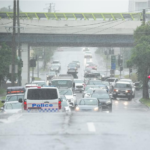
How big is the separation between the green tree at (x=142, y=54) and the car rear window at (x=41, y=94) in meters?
21.8

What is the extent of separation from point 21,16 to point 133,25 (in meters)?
15.3

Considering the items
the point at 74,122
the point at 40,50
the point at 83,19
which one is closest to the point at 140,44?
the point at 83,19

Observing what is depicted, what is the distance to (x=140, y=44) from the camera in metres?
40.3

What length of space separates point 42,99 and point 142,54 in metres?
22.5

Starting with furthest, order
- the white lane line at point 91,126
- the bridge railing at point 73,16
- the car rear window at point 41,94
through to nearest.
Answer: the bridge railing at point 73,16 → the car rear window at point 41,94 → the white lane line at point 91,126

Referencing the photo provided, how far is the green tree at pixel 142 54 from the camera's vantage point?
3978 cm

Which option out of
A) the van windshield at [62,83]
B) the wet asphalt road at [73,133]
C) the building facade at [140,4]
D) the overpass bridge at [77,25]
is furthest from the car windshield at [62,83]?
the building facade at [140,4]

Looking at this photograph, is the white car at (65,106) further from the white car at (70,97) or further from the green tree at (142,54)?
the green tree at (142,54)

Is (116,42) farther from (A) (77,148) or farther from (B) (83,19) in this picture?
(A) (77,148)

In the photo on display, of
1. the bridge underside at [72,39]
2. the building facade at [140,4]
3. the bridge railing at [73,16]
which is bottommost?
the bridge underside at [72,39]

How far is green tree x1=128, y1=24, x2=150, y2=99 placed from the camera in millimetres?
39781

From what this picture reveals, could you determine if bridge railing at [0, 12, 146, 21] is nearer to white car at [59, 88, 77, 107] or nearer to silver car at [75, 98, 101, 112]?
white car at [59, 88, 77, 107]

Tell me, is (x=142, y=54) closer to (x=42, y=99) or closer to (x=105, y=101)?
(x=105, y=101)

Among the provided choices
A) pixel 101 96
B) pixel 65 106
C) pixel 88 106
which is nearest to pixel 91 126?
pixel 65 106
